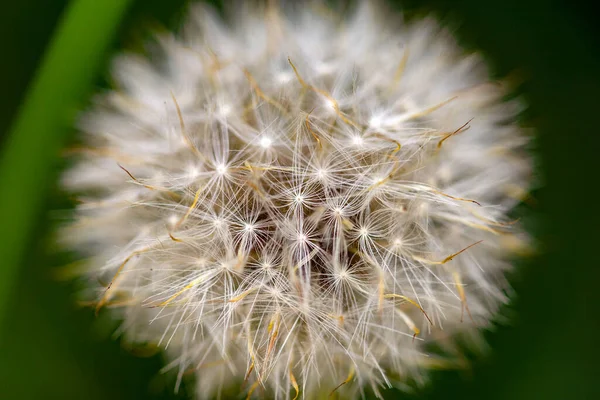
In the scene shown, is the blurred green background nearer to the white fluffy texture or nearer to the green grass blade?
the green grass blade

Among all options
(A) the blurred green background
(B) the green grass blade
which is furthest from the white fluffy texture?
(A) the blurred green background

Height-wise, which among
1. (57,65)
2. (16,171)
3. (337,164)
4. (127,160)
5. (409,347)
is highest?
(57,65)

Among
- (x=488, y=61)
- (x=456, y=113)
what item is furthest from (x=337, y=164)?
(x=488, y=61)

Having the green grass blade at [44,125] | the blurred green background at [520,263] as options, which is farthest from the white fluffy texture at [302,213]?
the blurred green background at [520,263]

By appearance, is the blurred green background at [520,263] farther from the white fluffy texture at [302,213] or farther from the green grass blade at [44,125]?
the white fluffy texture at [302,213]

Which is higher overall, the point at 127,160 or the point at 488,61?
the point at 488,61

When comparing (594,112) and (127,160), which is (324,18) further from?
(594,112)

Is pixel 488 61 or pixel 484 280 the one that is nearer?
pixel 484 280
